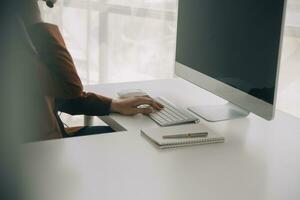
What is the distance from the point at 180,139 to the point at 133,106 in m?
0.31

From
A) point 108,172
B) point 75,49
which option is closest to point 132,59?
point 75,49

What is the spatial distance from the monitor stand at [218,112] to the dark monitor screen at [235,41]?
0.42ft

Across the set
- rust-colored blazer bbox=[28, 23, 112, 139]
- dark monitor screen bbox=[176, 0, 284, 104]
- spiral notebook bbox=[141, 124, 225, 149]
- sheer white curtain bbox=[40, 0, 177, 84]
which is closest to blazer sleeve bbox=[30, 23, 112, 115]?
rust-colored blazer bbox=[28, 23, 112, 139]

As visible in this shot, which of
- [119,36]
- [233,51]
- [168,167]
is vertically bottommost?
[168,167]

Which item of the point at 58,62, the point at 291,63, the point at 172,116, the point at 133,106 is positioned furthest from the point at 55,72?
the point at 291,63

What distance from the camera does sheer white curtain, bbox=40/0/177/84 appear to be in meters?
2.89

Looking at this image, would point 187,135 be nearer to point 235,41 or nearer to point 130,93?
point 235,41

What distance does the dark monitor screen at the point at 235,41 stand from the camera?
124cm

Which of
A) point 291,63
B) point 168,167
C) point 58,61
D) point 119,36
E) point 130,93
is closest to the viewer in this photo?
point 168,167

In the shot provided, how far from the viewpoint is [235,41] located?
1383 millimetres

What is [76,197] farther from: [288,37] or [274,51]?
[288,37]

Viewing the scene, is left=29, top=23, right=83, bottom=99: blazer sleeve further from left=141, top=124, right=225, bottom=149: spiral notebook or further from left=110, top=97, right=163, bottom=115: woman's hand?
left=141, top=124, right=225, bottom=149: spiral notebook

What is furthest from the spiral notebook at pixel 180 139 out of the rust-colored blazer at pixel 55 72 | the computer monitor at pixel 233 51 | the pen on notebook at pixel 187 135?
the rust-colored blazer at pixel 55 72

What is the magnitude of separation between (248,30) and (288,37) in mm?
1145
